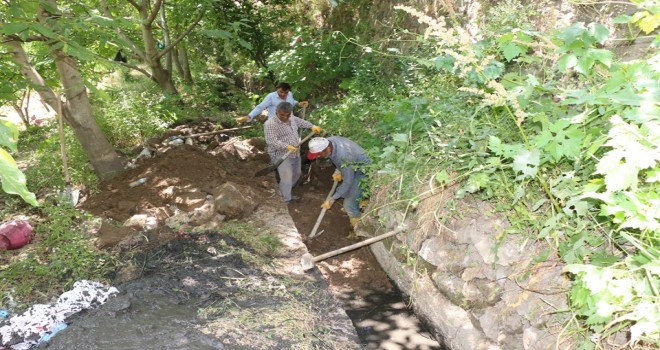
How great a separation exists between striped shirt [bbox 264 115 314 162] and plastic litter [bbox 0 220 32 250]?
3062 millimetres

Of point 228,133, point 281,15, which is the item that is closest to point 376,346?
point 228,133

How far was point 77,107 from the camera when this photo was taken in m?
5.53

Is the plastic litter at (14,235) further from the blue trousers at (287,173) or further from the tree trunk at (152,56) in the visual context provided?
the tree trunk at (152,56)

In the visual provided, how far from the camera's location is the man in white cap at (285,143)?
5.84 meters

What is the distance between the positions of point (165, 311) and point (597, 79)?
418 cm

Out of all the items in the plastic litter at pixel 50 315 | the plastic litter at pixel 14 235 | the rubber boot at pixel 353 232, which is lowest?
the rubber boot at pixel 353 232

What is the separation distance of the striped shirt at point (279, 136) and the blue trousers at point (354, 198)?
1.06 metres

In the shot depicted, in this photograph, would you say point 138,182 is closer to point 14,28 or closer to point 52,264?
point 52,264

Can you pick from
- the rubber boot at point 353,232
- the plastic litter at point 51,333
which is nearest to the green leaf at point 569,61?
the rubber boot at point 353,232

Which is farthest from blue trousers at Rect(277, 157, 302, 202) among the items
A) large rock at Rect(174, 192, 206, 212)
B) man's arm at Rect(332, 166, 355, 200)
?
large rock at Rect(174, 192, 206, 212)

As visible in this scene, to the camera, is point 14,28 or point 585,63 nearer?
point 585,63

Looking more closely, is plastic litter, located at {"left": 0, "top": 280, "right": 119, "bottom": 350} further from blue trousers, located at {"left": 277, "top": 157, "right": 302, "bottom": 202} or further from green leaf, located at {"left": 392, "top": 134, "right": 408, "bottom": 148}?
green leaf, located at {"left": 392, "top": 134, "right": 408, "bottom": 148}

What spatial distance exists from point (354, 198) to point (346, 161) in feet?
2.32

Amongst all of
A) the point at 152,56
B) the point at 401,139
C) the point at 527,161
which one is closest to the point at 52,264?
the point at 401,139
